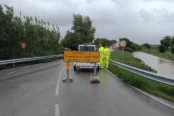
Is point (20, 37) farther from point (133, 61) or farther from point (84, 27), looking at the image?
point (84, 27)

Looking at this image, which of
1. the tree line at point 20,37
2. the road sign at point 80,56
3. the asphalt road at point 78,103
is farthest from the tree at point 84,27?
the asphalt road at point 78,103

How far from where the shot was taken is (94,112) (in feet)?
25.0

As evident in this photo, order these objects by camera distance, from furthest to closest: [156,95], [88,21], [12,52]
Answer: [88,21], [12,52], [156,95]

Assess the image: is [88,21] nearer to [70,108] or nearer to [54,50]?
[54,50]

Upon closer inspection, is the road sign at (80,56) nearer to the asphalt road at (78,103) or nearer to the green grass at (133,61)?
the asphalt road at (78,103)

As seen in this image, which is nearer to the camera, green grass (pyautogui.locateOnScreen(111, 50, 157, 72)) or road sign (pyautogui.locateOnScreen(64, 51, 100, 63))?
road sign (pyautogui.locateOnScreen(64, 51, 100, 63))

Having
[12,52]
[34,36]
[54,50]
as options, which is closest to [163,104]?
[12,52]

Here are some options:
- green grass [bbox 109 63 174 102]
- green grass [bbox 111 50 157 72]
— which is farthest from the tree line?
green grass [bbox 109 63 174 102]

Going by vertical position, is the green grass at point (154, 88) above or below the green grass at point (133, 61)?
above

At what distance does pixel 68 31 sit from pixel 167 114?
76.4 meters

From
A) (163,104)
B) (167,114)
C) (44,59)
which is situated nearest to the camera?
(167,114)

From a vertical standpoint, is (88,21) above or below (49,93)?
above

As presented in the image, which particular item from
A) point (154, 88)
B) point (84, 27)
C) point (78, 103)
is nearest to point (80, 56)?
point (154, 88)

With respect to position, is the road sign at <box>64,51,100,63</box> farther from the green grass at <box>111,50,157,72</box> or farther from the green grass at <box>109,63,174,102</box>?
the green grass at <box>111,50,157,72</box>
